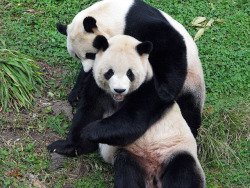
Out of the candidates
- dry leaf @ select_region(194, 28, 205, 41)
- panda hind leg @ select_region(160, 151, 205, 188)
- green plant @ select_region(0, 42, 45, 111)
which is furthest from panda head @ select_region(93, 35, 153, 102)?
dry leaf @ select_region(194, 28, 205, 41)

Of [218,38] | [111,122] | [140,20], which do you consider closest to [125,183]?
[111,122]

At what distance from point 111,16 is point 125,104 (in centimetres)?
132

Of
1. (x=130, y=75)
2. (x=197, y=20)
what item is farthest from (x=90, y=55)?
(x=197, y=20)

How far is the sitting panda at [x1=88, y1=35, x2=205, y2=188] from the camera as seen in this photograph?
4.98 meters

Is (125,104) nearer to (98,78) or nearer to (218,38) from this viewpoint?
(98,78)

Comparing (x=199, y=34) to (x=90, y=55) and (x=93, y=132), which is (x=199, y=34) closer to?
(x=90, y=55)

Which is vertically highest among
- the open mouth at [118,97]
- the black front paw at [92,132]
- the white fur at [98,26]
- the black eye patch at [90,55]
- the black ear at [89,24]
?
the black ear at [89,24]

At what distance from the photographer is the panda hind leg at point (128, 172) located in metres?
5.05

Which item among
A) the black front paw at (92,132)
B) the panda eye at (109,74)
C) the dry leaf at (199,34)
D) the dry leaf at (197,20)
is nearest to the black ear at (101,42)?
the panda eye at (109,74)

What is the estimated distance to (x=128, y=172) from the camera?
5.09 metres

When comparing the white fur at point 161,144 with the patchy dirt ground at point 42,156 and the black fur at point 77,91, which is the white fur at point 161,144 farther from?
the black fur at point 77,91

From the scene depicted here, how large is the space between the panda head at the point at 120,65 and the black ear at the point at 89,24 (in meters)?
0.53

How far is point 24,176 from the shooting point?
523cm

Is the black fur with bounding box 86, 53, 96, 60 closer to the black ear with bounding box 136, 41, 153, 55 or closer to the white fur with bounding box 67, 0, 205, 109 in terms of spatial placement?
the white fur with bounding box 67, 0, 205, 109
